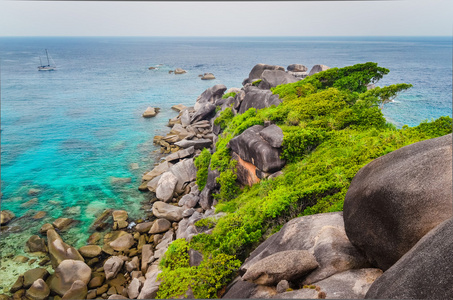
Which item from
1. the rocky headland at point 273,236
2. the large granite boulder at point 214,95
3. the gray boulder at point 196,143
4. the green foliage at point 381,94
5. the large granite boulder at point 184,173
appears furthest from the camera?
the large granite boulder at point 214,95

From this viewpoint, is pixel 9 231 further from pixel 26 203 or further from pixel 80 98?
pixel 80 98

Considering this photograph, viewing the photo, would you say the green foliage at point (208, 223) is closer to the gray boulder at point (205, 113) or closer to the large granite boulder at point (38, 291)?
the large granite boulder at point (38, 291)

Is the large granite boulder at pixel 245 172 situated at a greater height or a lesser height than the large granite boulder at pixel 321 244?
lesser

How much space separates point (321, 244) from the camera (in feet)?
27.9

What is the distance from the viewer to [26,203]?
24.6 m

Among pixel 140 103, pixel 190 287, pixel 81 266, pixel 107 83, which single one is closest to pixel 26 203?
pixel 81 266

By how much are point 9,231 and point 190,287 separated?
18.5m

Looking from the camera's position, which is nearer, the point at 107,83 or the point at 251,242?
the point at 251,242

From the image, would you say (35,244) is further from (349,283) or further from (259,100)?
(259,100)

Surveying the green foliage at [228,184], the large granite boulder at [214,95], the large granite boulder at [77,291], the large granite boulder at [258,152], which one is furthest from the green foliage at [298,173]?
the large granite boulder at [214,95]

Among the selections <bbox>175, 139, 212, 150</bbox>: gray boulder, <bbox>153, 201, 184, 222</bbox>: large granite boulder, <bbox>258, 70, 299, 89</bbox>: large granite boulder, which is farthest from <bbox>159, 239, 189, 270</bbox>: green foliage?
<bbox>258, 70, 299, 89</bbox>: large granite boulder

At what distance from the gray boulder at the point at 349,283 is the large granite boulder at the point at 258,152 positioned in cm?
963

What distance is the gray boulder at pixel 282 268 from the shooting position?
24.9 feet

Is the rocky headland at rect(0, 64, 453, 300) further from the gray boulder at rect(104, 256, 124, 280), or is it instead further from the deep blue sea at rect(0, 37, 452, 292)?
the deep blue sea at rect(0, 37, 452, 292)
